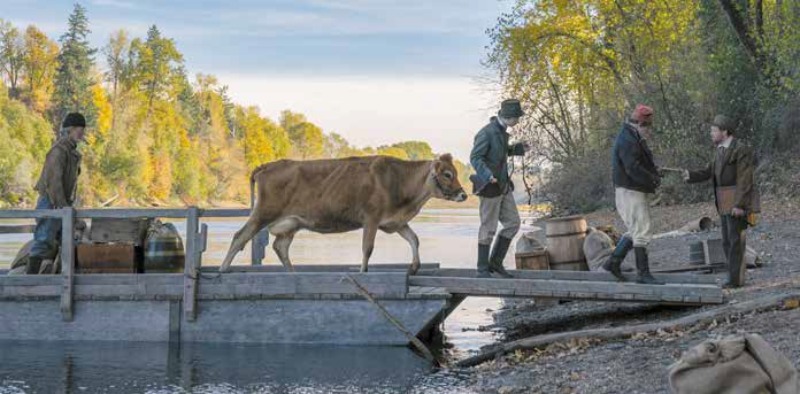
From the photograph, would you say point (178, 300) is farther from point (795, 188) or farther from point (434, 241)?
point (434, 241)

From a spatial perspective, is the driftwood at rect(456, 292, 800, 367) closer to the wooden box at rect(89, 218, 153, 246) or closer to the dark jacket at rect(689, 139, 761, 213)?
the dark jacket at rect(689, 139, 761, 213)

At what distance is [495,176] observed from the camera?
12.5m

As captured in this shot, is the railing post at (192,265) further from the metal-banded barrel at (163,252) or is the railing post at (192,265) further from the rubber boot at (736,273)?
the rubber boot at (736,273)

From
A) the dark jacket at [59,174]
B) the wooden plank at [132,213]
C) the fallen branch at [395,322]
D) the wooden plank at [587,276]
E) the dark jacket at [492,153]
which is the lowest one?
the fallen branch at [395,322]

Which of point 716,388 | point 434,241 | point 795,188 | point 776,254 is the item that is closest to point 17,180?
point 434,241

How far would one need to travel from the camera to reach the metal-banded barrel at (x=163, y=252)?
1344 cm

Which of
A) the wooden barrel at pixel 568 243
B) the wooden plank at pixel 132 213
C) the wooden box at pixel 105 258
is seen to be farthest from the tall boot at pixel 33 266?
the wooden barrel at pixel 568 243

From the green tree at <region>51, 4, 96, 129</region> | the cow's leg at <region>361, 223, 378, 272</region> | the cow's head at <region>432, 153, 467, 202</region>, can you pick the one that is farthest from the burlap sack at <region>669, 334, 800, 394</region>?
the green tree at <region>51, 4, 96, 129</region>

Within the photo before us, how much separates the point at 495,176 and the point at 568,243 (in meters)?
2.65

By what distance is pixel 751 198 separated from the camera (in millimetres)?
12539

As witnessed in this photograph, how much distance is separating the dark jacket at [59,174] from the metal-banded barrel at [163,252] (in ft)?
3.66

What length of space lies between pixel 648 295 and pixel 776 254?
5.96 meters

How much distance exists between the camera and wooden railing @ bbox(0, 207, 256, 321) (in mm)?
12500

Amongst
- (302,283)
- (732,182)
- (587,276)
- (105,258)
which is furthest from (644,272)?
(105,258)
